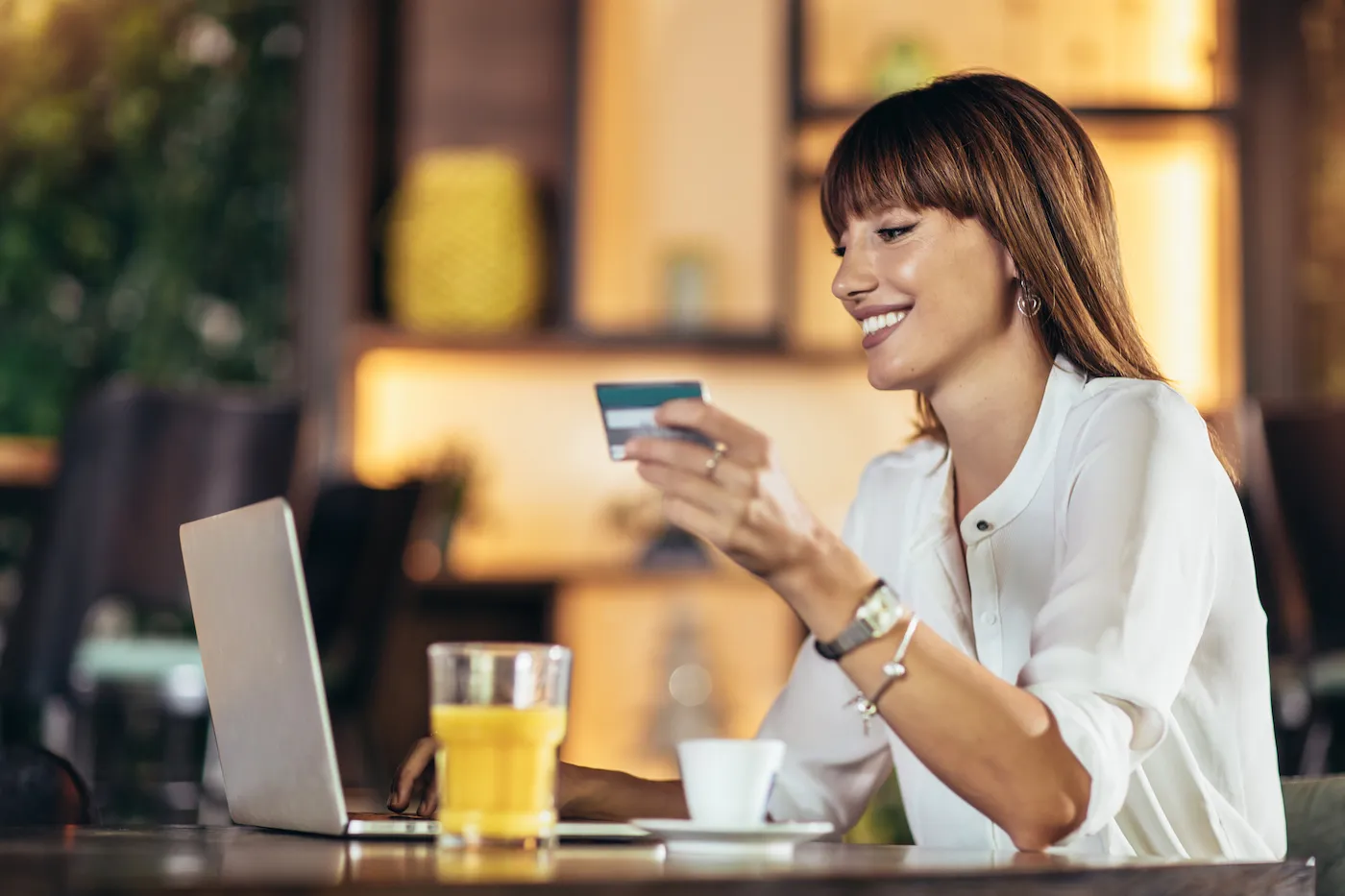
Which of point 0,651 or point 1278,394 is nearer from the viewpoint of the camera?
point 0,651

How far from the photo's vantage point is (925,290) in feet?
4.64

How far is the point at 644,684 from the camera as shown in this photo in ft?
14.0

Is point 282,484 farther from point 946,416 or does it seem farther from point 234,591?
point 234,591

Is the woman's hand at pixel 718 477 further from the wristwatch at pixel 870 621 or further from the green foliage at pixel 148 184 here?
the green foliage at pixel 148 184

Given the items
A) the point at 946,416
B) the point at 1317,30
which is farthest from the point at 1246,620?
the point at 1317,30

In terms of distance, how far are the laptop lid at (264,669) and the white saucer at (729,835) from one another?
8.1 inches

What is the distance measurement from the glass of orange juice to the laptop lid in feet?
0.28

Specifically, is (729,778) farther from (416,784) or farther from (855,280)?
(855,280)

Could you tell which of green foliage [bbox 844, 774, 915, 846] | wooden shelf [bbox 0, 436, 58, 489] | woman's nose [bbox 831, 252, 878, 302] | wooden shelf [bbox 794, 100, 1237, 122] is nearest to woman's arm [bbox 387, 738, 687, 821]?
woman's nose [bbox 831, 252, 878, 302]

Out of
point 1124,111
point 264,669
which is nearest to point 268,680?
point 264,669

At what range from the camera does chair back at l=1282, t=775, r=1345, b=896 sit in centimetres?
128

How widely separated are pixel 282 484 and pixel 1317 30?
278 centimetres

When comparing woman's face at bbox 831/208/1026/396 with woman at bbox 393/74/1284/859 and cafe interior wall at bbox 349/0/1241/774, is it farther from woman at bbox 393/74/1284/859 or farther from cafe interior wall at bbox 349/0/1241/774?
cafe interior wall at bbox 349/0/1241/774

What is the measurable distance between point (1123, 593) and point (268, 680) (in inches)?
21.9
